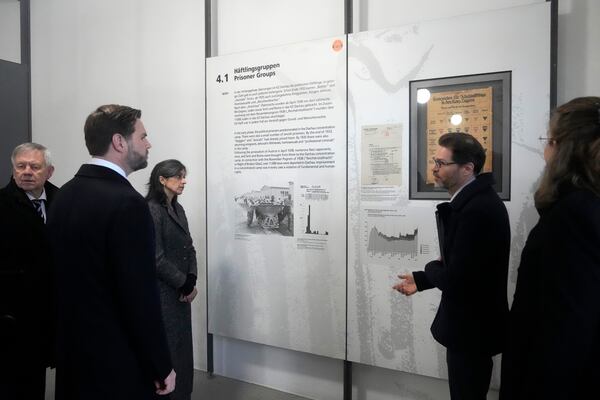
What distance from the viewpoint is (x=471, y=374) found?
1.79 metres

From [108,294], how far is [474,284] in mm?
1332

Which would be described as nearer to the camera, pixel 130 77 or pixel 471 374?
pixel 471 374

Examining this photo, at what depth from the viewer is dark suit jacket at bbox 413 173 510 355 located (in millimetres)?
1718

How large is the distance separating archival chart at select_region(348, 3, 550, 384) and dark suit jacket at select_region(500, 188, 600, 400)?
111 cm

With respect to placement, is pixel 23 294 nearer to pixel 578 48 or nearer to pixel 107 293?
pixel 107 293

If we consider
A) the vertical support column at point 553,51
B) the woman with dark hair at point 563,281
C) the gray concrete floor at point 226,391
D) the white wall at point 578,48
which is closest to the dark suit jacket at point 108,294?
the woman with dark hair at point 563,281

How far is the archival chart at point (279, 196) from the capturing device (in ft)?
8.85

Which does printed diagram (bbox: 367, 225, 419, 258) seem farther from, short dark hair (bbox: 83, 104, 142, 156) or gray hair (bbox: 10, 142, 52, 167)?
gray hair (bbox: 10, 142, 52, 167)

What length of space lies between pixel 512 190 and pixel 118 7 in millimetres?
3376

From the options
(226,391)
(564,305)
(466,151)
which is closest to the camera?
(564,305)

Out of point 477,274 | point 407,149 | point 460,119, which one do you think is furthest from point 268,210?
point 477,274

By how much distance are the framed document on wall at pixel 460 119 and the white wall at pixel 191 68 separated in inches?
12.7

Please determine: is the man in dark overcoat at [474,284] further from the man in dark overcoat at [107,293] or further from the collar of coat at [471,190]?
the man in dark overcoat at [107,293]

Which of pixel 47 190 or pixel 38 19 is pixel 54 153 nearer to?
pixel 38 19
